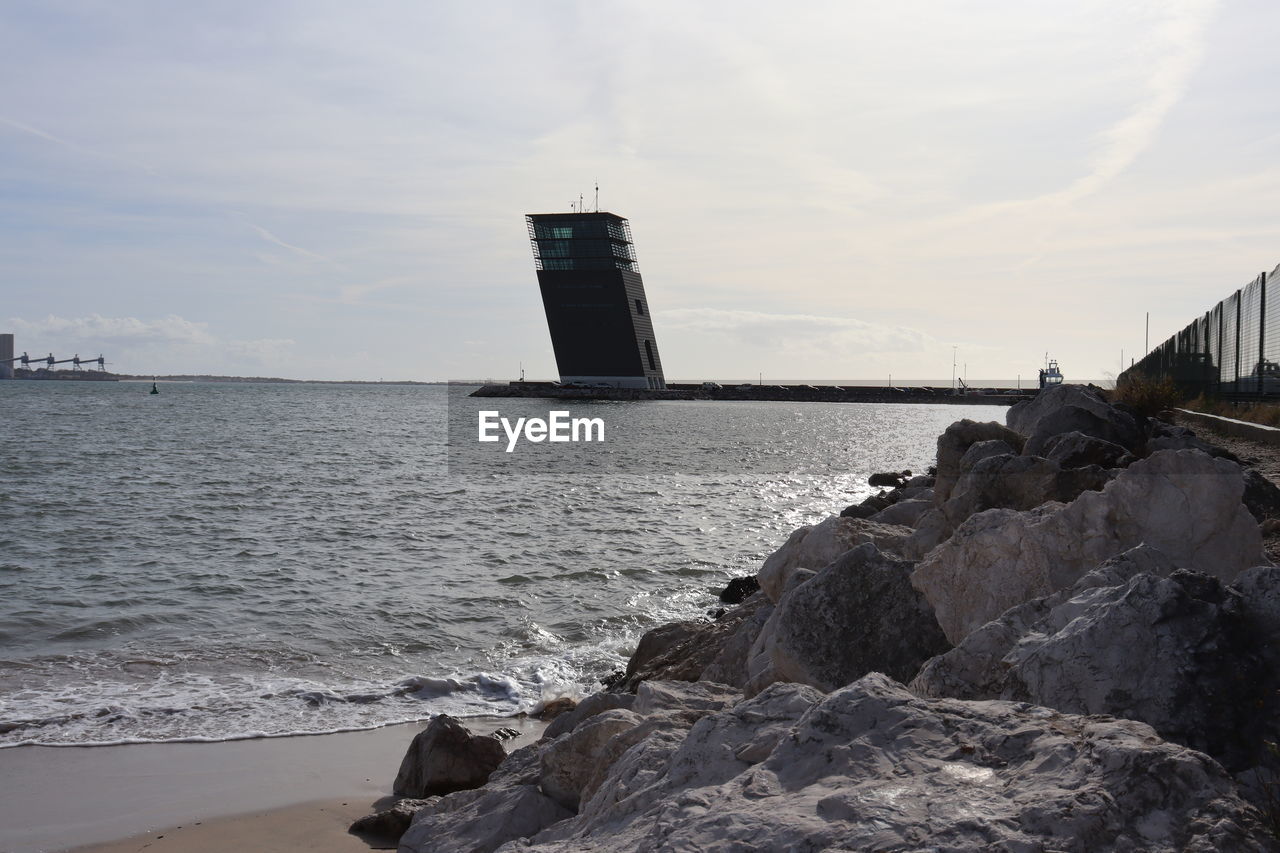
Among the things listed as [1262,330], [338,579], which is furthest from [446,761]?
[1262,330]

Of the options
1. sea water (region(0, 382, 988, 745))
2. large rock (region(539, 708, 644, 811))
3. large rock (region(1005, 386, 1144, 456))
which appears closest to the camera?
large rock (region(539, 708, 644, 811))

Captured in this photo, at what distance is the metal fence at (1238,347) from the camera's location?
1962 centimetres

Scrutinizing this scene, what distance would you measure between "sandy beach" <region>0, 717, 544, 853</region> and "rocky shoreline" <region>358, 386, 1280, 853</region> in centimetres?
174

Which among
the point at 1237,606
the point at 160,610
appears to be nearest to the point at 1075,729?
the point at 1237,606

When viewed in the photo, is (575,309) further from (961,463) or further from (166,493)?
(961,463)

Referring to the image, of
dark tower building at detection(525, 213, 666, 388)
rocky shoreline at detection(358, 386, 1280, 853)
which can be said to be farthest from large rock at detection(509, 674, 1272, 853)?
dark tower building at detection(525, 213, 666, 388)

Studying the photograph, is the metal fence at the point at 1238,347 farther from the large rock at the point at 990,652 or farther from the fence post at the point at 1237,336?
the large rock at the point at 990,652

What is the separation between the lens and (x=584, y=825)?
3102 mm

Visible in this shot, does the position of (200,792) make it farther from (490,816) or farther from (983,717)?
(983,717)

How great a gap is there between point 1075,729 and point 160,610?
39.4ft

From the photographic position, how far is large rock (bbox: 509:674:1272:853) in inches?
81.4

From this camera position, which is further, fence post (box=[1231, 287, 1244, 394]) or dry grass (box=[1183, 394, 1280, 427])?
fence post (box=[1231, 287, 1244, 394])

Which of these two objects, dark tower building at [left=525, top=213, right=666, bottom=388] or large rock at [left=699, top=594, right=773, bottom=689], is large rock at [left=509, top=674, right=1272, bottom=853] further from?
dark tower building at [left=525, top=213, right=666, bottom=388]

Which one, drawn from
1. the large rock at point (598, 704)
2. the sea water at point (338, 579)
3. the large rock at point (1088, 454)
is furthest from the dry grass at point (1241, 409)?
the large rock at point (598, 704)
